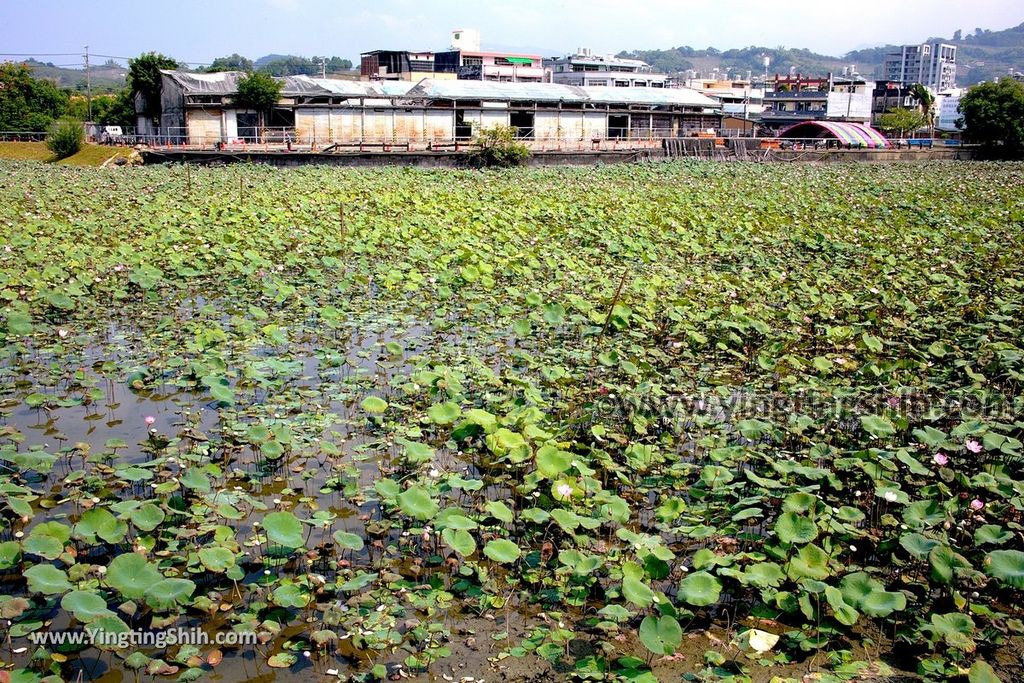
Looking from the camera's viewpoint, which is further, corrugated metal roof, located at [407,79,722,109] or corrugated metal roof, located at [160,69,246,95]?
corrugated metal roof, located at [407,79,722,109]

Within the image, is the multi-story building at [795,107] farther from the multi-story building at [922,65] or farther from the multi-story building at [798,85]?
the multi-story building at [922,65]

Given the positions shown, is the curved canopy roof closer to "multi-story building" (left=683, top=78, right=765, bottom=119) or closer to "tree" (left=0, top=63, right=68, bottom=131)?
"multi-story building" (left=683, top=78, right=765, bottom=119)

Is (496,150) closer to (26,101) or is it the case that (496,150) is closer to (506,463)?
(506,463)

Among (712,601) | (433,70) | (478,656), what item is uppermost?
(433,70)

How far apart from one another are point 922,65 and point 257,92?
653 feet

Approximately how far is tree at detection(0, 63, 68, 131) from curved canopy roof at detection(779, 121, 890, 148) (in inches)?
1159

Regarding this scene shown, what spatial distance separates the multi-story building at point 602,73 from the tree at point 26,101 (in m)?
38.1

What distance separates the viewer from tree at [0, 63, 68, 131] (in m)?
31.6

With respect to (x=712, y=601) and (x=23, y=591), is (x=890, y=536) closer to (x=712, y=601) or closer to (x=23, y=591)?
(x=712, y=601)

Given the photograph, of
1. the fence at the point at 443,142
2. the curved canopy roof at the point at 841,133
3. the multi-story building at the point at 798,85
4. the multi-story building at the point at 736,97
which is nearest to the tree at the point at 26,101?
the fence at the point at 443,142

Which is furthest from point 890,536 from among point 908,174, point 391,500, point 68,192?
point 908,174

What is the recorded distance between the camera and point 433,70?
5272 centimetres

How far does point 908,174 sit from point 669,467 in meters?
20.3

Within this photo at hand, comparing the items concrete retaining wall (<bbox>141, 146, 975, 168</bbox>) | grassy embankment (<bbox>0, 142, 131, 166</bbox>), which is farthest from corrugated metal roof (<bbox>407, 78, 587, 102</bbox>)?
grassy embankment (<bbox>0, 142, 131, 166</bbox>)
